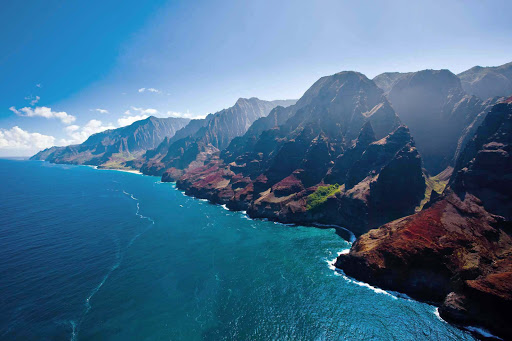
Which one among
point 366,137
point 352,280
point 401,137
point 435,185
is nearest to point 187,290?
point 352,280

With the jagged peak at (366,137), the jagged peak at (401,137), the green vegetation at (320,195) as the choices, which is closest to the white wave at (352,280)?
the green vegetation at (320,195)

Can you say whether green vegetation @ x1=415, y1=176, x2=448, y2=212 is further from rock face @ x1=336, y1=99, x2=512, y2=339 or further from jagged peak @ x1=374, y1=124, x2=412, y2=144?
rock face @ x1=336, y1=99, x2=512, y2=339

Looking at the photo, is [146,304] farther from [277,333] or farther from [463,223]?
[463,223]

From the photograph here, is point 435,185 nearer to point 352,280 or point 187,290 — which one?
point 352,280

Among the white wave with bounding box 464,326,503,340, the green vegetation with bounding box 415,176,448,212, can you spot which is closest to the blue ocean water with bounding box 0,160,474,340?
the white wave with bounding box 464,326,503,340

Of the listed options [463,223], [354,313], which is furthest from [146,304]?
[463,223]

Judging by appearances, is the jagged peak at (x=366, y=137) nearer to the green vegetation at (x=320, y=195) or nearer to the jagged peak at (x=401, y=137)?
the jagged peak at (x=401, y=137)
